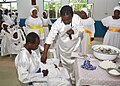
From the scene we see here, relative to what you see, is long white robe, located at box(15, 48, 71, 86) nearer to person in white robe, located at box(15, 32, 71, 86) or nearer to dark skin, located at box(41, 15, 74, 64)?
person in white robe, located at box(15, 32, 71, 86)

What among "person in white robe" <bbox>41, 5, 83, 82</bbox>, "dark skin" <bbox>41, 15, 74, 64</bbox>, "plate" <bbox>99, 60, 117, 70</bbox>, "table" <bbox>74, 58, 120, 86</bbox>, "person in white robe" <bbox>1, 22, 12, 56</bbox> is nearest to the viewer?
"table" <bbox>74, 58, 120, 86</bbox>

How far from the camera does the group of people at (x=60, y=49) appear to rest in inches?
63.7

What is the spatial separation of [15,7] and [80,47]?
Result: 496 centimetres

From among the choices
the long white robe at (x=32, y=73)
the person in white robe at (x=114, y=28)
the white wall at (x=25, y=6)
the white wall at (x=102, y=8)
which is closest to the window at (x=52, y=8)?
the white wall at (x=25, y=6)

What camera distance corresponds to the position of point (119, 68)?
1618 mm

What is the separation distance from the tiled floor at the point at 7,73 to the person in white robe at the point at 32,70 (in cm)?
130

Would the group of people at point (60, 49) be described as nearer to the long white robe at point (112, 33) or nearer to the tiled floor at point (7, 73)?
the long white robe at point (112, 33)

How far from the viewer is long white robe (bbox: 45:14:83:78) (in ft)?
7.32

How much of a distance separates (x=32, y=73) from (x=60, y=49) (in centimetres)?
83

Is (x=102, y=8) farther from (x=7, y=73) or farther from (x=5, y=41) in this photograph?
(x=7, y=73)

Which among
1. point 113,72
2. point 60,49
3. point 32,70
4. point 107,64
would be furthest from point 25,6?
point 113,72

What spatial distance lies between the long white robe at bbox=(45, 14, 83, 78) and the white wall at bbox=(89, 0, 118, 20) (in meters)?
4.75

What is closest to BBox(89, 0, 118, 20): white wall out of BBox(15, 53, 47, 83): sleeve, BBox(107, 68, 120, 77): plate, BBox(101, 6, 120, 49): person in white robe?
BBox(101, 6, 120, 49): person in white robe

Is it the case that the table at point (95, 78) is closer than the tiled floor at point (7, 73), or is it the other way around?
the table at point (95, 78)
